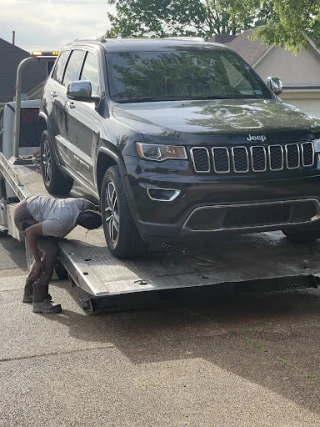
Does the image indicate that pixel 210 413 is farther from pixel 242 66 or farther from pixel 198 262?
pixel 242 66

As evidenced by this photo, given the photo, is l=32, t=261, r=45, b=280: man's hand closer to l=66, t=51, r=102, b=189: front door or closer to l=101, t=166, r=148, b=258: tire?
l=101, t=166, r=148, b=258: tire

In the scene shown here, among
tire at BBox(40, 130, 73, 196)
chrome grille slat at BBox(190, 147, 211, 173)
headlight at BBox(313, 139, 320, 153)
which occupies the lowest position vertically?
tire at BBox(40, 130, 73, 196)

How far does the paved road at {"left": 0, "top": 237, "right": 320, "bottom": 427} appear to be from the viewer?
4.95 meters

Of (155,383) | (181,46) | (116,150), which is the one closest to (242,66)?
(181,46)

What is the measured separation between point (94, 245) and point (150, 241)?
42.3 inches

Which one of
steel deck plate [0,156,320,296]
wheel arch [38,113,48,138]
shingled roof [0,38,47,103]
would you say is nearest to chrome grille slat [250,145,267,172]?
steel deck plate [0,156,320,296]

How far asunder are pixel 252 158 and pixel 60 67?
151 inches

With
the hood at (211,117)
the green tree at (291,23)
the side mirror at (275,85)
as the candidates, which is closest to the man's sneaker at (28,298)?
the hood at (211,117)

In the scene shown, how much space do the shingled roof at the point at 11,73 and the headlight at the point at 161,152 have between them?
142 feet

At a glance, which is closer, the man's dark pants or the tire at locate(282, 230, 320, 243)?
the man's dark pants

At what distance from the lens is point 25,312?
7625 mm

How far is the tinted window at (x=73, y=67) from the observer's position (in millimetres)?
8906

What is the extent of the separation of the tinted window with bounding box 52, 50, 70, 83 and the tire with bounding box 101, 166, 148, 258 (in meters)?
2.70

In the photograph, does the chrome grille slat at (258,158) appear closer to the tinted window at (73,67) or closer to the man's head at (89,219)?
the man's head at (89,219)
